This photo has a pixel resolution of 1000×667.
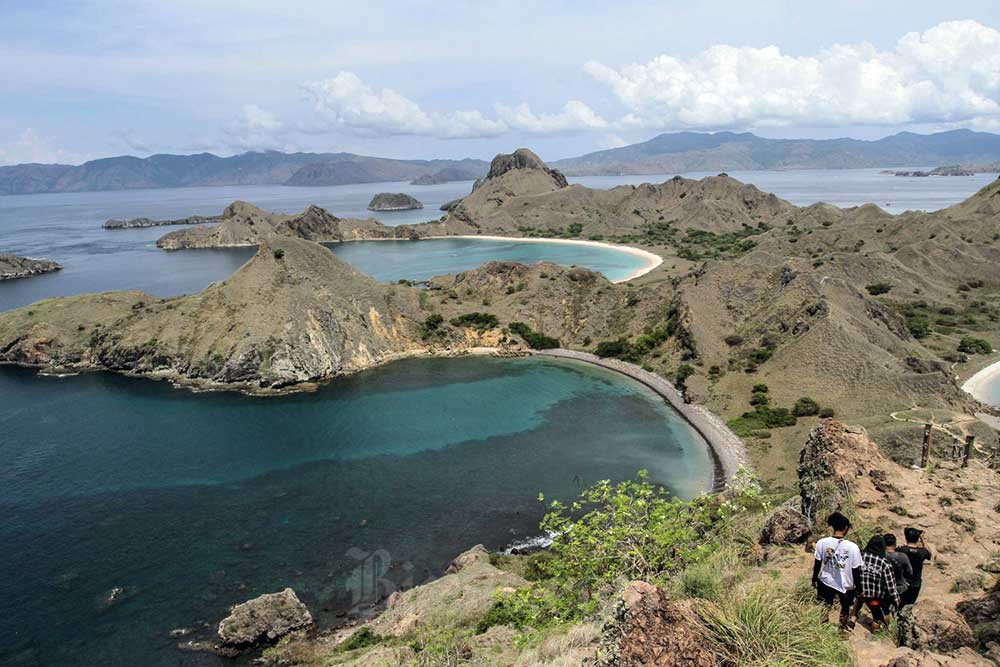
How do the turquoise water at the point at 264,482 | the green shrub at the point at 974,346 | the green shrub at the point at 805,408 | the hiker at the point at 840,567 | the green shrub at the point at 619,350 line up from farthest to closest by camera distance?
the green shrub at the point at 619,350 → the green shrub at the point at 974,346 → the green shrub at the point at 805,408 → the turquoise water at the point at 264,482 → the hiker at the point at 840,567

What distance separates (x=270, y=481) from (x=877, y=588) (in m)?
42.3

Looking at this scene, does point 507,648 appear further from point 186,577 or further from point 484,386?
point 484,386

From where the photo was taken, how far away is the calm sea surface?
32.2 m

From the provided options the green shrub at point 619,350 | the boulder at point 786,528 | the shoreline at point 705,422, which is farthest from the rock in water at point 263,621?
the green shrub at point 619,350

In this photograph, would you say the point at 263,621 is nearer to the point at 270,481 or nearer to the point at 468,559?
the point at 468,559

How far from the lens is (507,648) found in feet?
60.4

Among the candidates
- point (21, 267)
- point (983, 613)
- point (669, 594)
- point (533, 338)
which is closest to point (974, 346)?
point (533, 338)

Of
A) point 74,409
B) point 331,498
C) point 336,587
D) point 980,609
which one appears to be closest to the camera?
point 980,609

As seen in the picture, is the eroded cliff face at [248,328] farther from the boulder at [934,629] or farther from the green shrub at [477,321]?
the boulder at [934,629]

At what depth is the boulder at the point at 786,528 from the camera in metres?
16.8

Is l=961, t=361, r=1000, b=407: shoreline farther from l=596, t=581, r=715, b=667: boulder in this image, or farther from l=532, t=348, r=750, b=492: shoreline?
l=596, t=581, r=715, b=667: boulder

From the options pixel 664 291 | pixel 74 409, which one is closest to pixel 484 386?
pixel 664 291

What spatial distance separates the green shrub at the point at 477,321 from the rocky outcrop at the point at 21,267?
131m

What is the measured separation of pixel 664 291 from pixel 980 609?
7233cm
